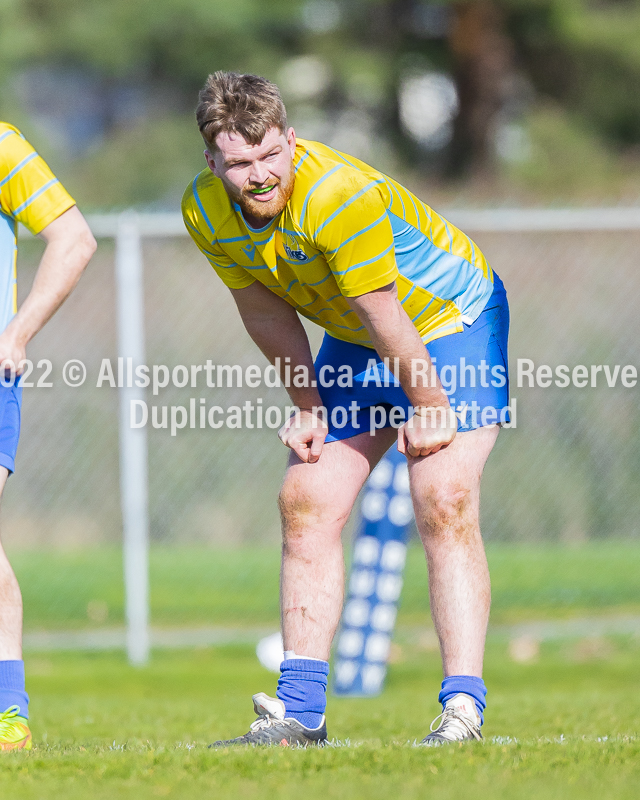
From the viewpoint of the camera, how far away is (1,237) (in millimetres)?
3129

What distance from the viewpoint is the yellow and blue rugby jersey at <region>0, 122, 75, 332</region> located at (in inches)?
121

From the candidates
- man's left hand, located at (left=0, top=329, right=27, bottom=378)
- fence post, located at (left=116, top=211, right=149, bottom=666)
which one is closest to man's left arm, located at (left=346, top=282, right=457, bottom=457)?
man's left hand, located at (left=0, top=329, right=27, bottom=378)

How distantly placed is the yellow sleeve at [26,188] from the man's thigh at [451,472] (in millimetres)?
1289

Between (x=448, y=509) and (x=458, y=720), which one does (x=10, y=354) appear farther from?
(x=458, y=720)

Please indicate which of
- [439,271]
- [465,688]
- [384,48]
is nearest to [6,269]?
[439,271]

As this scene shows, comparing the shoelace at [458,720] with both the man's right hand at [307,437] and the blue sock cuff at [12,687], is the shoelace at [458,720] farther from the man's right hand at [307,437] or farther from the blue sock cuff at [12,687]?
A: the blue sock cuff at [12,687]

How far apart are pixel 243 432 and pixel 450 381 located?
4805 millimetres

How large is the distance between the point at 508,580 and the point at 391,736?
3908 mm

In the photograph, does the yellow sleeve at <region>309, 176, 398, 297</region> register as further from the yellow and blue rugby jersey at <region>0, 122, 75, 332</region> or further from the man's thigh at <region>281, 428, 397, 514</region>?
the yellow and blue rugby jersey at <region>0, 122, 75, 332</region>

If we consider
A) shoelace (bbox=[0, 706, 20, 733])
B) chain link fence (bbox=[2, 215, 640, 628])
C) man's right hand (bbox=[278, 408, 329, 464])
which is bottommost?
shoelace (bbox=[0, 706, 20, 733])

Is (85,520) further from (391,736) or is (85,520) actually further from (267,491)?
(391,736)

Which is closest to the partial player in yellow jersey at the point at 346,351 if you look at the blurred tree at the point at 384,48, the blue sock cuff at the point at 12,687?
the blue sock cuff at the point at 12,687

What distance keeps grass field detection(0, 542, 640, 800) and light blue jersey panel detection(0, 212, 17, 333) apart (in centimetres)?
124

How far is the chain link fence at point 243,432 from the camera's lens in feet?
24.4
